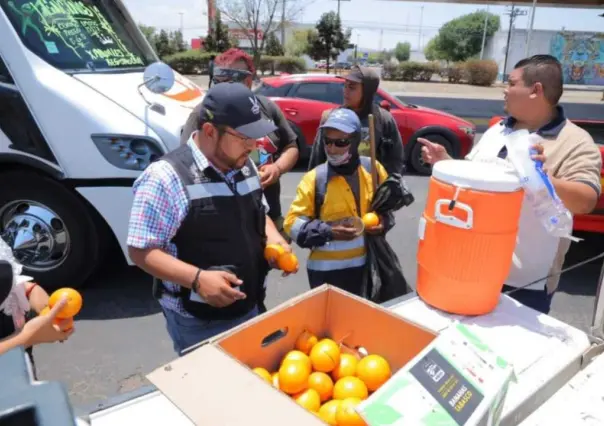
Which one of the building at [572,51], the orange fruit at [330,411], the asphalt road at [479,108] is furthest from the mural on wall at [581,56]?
the orange fruit at [330,411]

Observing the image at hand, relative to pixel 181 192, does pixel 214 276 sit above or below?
below

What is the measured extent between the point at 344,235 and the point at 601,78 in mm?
46698

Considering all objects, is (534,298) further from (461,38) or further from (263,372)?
(461,38)

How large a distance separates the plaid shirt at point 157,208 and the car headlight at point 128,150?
177 centimetres

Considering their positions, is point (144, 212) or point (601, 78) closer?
point (144, 212)

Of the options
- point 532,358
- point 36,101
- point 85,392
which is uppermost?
point 36,101

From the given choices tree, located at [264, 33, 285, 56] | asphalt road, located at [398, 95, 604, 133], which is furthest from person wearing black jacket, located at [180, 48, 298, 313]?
tree, located at [264, 33, 285, 56]

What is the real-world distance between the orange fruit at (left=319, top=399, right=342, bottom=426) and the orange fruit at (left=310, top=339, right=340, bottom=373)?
0.15m

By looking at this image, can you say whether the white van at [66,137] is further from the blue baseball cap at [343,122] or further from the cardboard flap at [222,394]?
the cardboard flap at [222,394]

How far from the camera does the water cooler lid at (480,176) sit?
1.63m

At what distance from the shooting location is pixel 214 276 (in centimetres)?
164

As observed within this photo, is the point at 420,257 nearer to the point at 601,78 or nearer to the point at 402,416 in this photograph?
the point at 402,416

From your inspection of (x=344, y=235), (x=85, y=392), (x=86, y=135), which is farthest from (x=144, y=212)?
(x=86, y=135)

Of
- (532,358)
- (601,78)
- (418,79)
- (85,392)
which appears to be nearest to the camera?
(532,358)
